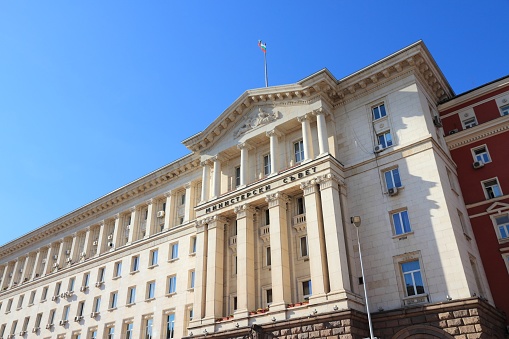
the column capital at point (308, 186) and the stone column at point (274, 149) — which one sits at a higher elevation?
the stone column at point (274, 149)

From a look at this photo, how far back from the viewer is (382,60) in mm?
35062

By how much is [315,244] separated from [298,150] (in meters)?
9.95

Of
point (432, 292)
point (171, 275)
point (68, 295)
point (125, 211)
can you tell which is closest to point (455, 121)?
point (432, 292)

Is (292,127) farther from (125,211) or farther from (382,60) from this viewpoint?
(125,211)

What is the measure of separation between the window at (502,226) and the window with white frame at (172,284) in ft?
90.5

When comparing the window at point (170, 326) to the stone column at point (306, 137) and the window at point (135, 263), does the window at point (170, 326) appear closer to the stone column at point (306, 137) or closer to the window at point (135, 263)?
the window at point (135, 263)

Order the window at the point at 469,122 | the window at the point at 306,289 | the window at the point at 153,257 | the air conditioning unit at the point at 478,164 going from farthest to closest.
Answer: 1. the window at the point at 153,257
2. the window at the point at 469,122
3. the air conditioning unit at the point at 478,164
4. the window at the point at 306,289

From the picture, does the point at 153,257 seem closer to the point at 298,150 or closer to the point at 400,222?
the point at 298,150

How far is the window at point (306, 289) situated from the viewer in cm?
3160

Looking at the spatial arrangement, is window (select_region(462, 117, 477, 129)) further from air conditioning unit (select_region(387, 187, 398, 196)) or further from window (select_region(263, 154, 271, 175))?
window (select_region(263, 154, 271, 175))

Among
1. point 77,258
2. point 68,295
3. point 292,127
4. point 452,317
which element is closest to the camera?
point 452,317

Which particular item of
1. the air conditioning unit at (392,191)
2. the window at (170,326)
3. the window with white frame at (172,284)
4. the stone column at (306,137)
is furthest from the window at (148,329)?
the air conditioning unit at (392,191)

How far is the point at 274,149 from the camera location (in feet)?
123

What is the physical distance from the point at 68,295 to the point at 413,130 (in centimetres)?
4179
